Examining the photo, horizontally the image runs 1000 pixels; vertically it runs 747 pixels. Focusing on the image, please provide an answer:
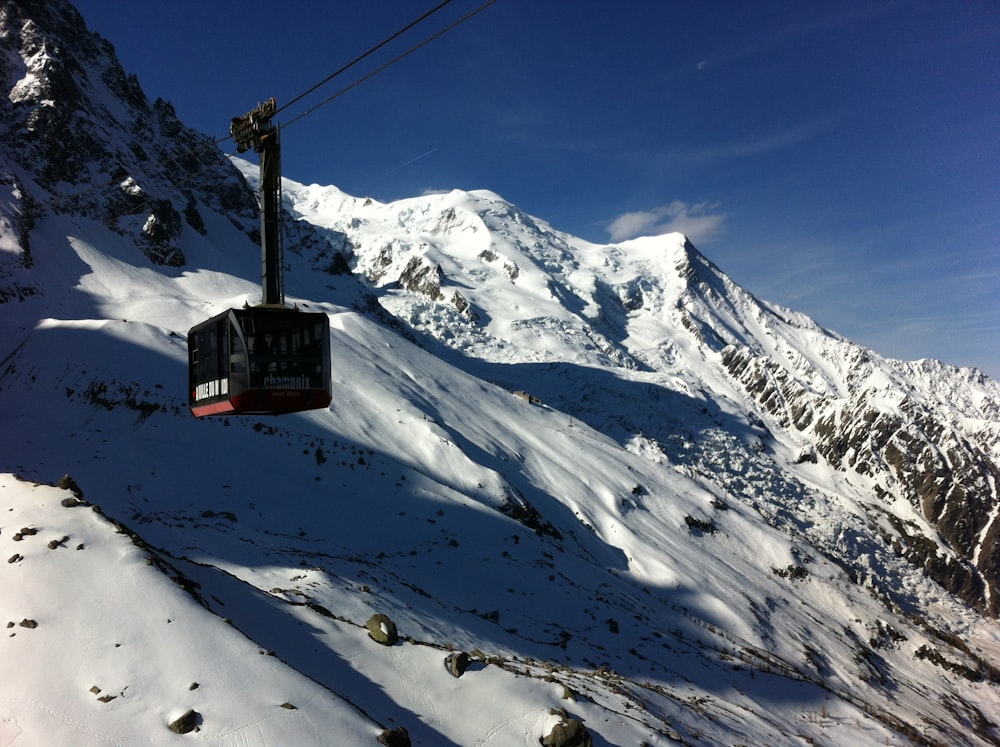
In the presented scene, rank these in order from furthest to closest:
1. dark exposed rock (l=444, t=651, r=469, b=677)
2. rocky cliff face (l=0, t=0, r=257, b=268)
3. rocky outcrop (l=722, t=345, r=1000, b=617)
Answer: rocky outcrop (l=722, t=345, r=1000, b=617) → rocky cliff face (l=0, t=0, r=257, b=268) → dark exposed rock (l=444, t=651, r=469, b=677)

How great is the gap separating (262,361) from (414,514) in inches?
783

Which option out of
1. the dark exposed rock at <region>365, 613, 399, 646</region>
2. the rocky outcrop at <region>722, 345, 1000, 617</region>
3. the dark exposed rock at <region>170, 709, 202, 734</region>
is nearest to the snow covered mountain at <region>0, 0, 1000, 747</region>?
the dark exposed rock at <region>170, 709, 202, 734</region>

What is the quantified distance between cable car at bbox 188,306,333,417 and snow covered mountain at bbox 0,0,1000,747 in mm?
3941

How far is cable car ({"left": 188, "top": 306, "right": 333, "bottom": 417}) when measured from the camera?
549 inches

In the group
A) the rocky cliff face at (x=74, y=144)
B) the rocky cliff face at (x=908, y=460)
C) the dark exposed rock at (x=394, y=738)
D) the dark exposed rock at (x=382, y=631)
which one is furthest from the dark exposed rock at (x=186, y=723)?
the rocky cliff face at (x=908, y=460)

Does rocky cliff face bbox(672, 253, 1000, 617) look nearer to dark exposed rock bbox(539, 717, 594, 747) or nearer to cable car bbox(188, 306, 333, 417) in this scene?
dark exposed rock bbox(539, 717, 594, 747)

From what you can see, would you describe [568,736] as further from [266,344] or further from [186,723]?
[266,344]

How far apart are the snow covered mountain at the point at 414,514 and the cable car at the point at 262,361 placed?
3941 millimetres

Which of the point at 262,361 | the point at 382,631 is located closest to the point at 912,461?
the point at 382,631

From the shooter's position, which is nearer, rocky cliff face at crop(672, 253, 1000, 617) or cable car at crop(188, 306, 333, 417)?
cable car at crop(188, 306, 333, 417)

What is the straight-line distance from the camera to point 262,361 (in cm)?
1422

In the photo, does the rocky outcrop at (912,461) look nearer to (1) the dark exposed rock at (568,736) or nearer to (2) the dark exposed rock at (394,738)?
(1) the dark exposed rock at (568,736)

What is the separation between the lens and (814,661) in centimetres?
4694

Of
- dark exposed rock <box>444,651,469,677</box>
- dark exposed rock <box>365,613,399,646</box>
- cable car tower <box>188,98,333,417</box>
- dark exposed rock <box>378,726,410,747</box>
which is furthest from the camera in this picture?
dark exposed rock <box>365,613,399,646</box>
